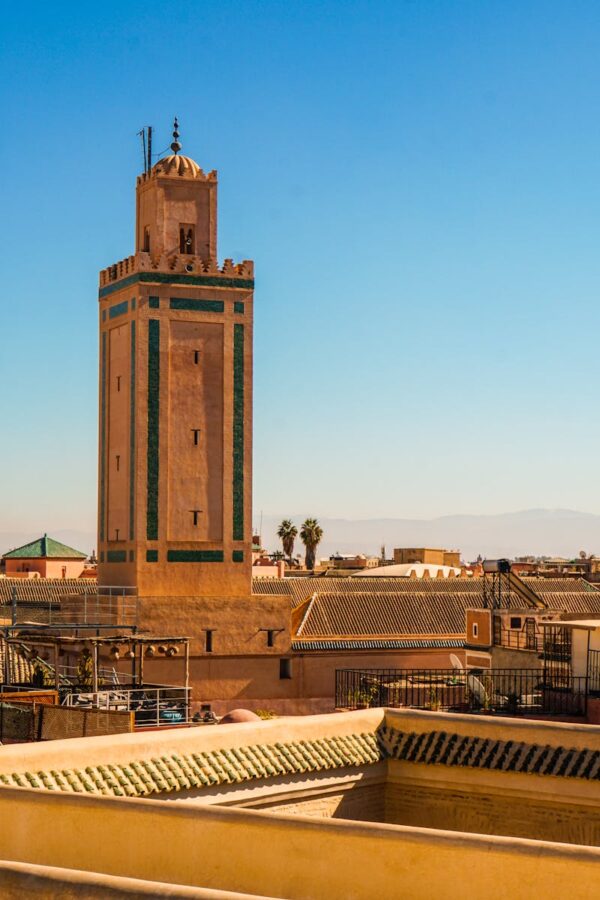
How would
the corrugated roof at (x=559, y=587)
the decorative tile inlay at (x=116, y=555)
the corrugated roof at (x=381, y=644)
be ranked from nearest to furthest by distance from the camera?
the decorative tile inlay at (x=116, y=555) < the corrugated roof at (x=381, y=644) < the corrugated roof at (x=559, y=587)

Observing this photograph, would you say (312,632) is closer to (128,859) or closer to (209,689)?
(209,689)

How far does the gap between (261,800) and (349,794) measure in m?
1.30

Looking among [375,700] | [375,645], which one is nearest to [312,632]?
[375,645]

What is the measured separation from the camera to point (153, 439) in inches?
1267

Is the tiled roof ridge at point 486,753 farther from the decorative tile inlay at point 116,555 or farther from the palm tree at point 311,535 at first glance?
the palm tree at point 311,535

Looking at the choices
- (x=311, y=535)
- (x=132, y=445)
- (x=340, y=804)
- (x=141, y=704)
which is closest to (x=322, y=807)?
(x=340, y=804)

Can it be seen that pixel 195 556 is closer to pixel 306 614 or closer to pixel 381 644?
pixel 306 614

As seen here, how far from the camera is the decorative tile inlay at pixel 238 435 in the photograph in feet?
108

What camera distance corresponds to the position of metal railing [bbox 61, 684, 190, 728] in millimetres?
22828

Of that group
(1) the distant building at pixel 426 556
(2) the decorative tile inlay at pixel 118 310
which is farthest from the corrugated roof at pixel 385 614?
(1) the distant building at pixel 426 556

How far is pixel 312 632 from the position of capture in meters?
37.3

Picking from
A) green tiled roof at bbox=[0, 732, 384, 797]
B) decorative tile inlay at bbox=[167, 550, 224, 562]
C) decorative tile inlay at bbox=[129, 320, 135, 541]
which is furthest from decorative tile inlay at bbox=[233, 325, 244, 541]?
green tiled roof at bbox=[0, 732, 384, 797]

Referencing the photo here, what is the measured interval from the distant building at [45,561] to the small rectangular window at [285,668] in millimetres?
41257

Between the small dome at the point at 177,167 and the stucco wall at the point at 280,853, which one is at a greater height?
the small dome at the point at 177,167
